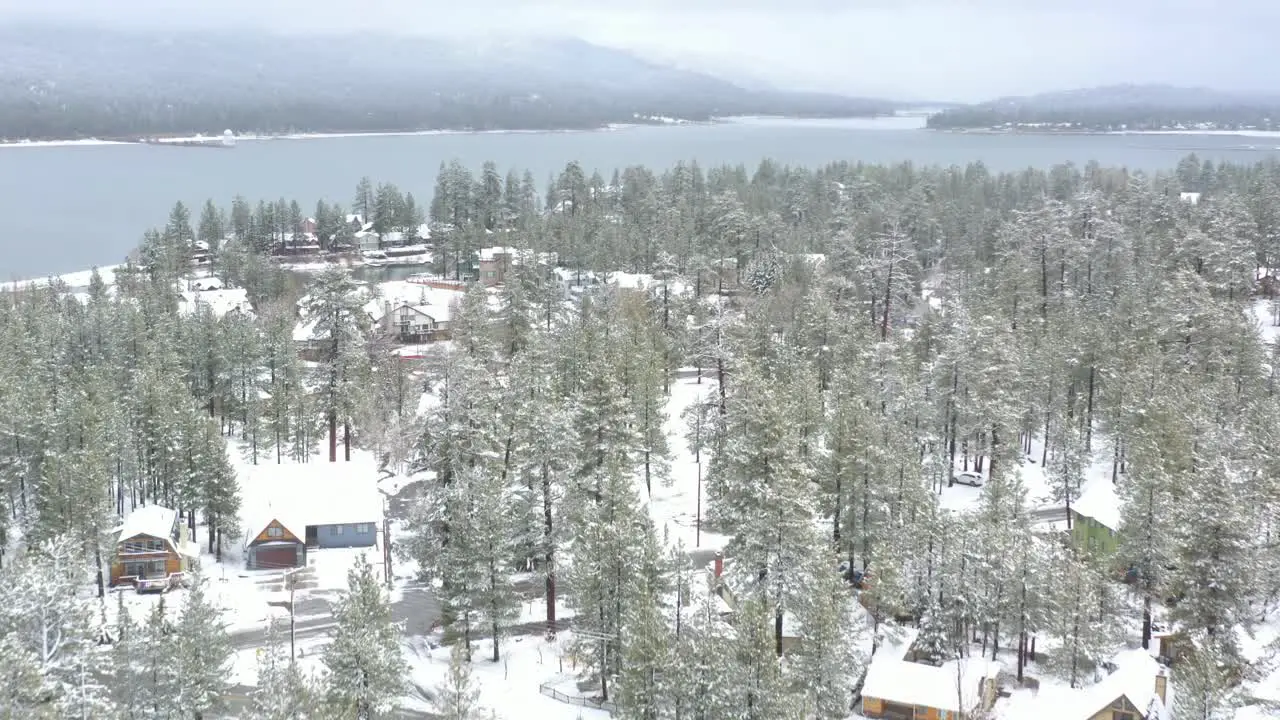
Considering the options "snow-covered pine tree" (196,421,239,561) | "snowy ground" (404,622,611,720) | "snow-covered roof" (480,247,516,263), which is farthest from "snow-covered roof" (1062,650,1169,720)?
"snow-covered roof" (480,247,516,263)

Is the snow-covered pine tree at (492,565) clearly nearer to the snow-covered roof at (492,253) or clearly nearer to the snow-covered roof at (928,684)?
the snow-covered roof at (928,684)

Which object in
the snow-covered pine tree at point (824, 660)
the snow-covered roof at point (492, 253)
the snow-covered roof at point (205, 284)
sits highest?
the snow-covered roof at point (492, 253)

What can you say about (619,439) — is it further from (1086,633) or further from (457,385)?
(1086,633)

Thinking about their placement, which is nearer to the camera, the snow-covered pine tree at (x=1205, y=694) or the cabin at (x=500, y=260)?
the snow-covered pine tree at (x=1205, y=694)

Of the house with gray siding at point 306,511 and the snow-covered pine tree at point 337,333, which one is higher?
the snow-covered pine tree at point 337,333

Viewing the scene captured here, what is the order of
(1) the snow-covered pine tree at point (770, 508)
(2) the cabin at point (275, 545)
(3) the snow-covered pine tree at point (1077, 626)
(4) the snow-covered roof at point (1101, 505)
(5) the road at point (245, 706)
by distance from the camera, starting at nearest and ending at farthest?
(5) the road at point (245, 706), (3) the snow-covered pine tree at point (1077, 626), (1) the snow-covered pine tree at point (770, 508), (4) the snow-covered roof at point (1101, 505), (2) the cabin at point (275, 545)

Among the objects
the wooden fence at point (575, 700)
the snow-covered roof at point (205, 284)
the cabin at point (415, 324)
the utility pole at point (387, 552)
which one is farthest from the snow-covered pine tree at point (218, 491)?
the snow-covered roof at point (205, 284)

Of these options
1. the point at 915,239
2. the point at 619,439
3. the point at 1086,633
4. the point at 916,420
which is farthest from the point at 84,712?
the point at 915,239
